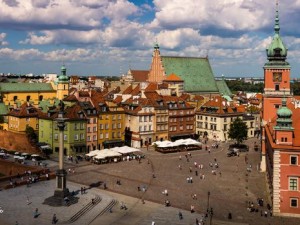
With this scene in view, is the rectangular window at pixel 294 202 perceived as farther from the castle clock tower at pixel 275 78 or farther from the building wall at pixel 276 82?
the building wall at pixel 276 82

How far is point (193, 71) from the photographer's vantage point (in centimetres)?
12650

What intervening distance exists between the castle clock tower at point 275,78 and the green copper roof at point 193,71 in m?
53.1

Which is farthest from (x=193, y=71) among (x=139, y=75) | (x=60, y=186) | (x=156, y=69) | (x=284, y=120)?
(x=60, y=186)

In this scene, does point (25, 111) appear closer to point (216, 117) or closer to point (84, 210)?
point (216, 117)

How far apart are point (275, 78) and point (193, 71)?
59727 mm

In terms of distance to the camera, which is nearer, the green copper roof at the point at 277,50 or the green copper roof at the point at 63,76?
the green copper roof at the point at 277,50

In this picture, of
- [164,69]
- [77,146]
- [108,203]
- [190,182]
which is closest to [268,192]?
[190,182]

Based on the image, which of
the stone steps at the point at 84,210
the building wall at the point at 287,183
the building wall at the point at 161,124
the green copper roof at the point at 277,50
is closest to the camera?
the stone steps at the point at 84,210

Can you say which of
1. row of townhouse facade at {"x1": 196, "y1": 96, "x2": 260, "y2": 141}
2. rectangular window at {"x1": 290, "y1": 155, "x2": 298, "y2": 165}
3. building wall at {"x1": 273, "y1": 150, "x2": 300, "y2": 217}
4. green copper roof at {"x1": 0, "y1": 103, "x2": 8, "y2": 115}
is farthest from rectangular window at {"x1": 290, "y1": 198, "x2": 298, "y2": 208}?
green copper roof at {"x1": 0, "y1": 103, "x2": 8, "y2": 115}

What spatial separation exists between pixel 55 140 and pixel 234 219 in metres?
42.0

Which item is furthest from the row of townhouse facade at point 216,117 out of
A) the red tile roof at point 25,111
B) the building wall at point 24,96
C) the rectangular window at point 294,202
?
the rectangular window at point 294,202

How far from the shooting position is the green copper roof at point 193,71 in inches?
4823

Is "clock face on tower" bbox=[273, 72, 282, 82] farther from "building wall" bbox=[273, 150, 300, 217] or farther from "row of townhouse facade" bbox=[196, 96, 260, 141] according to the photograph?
"row of townhouse facade" bbox=[196, 96, 260, 141]

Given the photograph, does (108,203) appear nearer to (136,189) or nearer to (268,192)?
(136,189)
